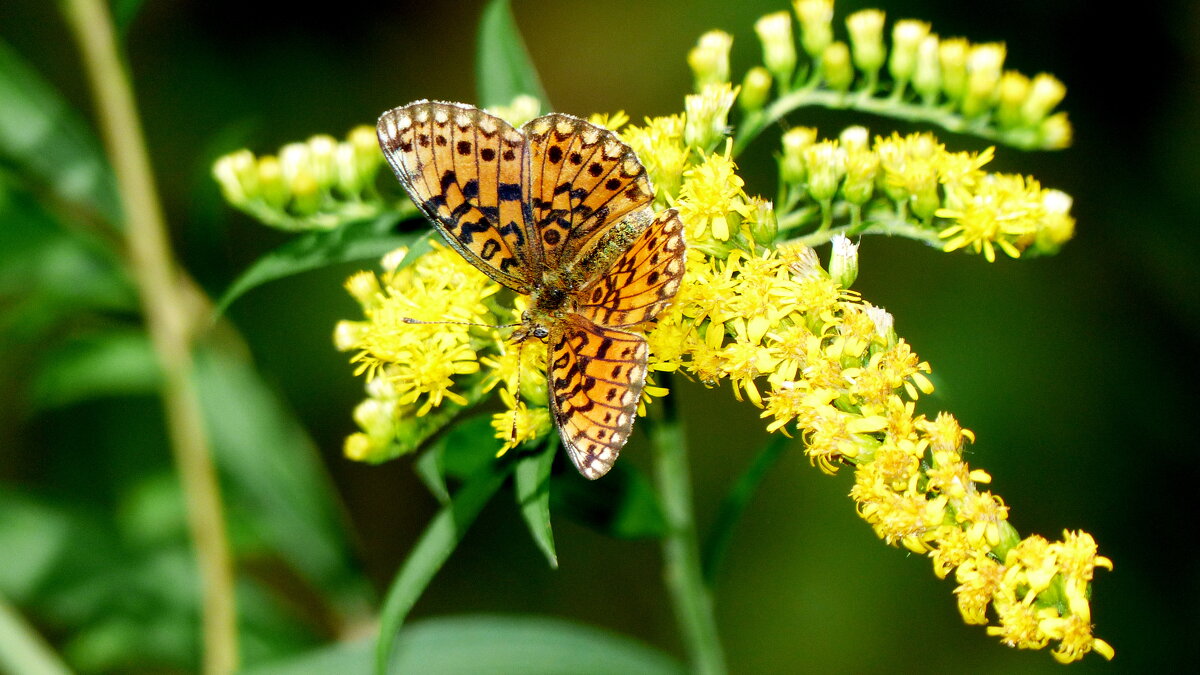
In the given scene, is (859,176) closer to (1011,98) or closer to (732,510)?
(1011,98)

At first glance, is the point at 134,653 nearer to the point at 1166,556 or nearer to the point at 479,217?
the point at 479,217

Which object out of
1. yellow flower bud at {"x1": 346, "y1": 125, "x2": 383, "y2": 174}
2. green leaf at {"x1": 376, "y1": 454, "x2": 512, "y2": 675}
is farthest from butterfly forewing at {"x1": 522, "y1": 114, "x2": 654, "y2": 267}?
green leaf at {"x1": 376, "y1": 454, "x2": 512, "y2": 675}

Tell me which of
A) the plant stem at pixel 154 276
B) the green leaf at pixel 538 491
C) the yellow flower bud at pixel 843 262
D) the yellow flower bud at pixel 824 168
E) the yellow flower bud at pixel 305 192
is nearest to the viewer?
the green leaf at pixel 538 491

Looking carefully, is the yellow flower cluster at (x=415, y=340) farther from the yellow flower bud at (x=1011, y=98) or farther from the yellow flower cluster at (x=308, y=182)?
the yellow flower bud at (x=1011, y=98)

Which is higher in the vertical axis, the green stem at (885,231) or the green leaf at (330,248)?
the green stem at (885,231)

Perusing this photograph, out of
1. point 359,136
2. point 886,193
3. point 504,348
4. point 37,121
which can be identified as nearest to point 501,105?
point 359,136

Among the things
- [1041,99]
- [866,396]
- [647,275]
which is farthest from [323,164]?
[1041,99]

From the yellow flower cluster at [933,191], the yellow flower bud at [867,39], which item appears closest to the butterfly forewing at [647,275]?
the yellow flower cluster at [933,191]

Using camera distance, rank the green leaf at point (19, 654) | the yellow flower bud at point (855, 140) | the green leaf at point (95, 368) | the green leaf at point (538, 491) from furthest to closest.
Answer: the green leaf at point (95, 368), the green leaf at point (19, 654), the yellow flower bud at point (855, 140), the green leaf at point (538, 491)
